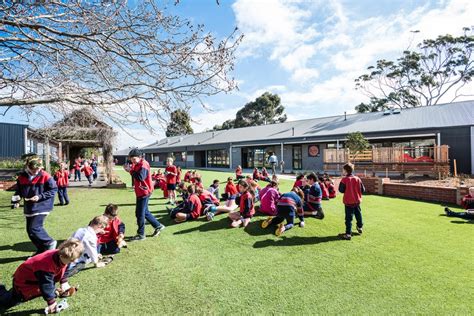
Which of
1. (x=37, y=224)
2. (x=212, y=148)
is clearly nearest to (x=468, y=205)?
(x=37, y=224)

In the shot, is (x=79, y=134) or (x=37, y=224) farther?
(x=79, y=134)

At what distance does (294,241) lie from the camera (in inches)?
198

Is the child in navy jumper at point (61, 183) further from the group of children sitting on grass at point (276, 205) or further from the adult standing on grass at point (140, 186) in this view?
the adult standing on grass at point (140, 186)

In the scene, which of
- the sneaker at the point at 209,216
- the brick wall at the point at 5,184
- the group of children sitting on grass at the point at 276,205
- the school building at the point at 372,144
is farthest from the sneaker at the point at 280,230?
the brick wall at the point at 5,184

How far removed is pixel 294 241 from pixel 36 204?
172 inches

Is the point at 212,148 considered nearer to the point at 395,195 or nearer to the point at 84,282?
the point at 395,195

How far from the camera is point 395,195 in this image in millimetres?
10227

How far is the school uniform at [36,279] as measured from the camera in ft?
9.24

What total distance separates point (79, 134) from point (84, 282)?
13454mm

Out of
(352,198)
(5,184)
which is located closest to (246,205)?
(352,198)

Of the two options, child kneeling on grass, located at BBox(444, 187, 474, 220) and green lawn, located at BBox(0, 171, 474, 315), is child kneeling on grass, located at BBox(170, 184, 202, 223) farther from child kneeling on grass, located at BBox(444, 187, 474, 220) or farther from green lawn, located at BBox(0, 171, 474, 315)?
child kneeling on grass, located at BBox(444, 187, 474, 220)

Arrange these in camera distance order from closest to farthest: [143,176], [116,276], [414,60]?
[116,276], [143,176], [414,60]

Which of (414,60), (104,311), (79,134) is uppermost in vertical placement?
(414,60)

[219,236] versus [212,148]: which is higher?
[212,148]
